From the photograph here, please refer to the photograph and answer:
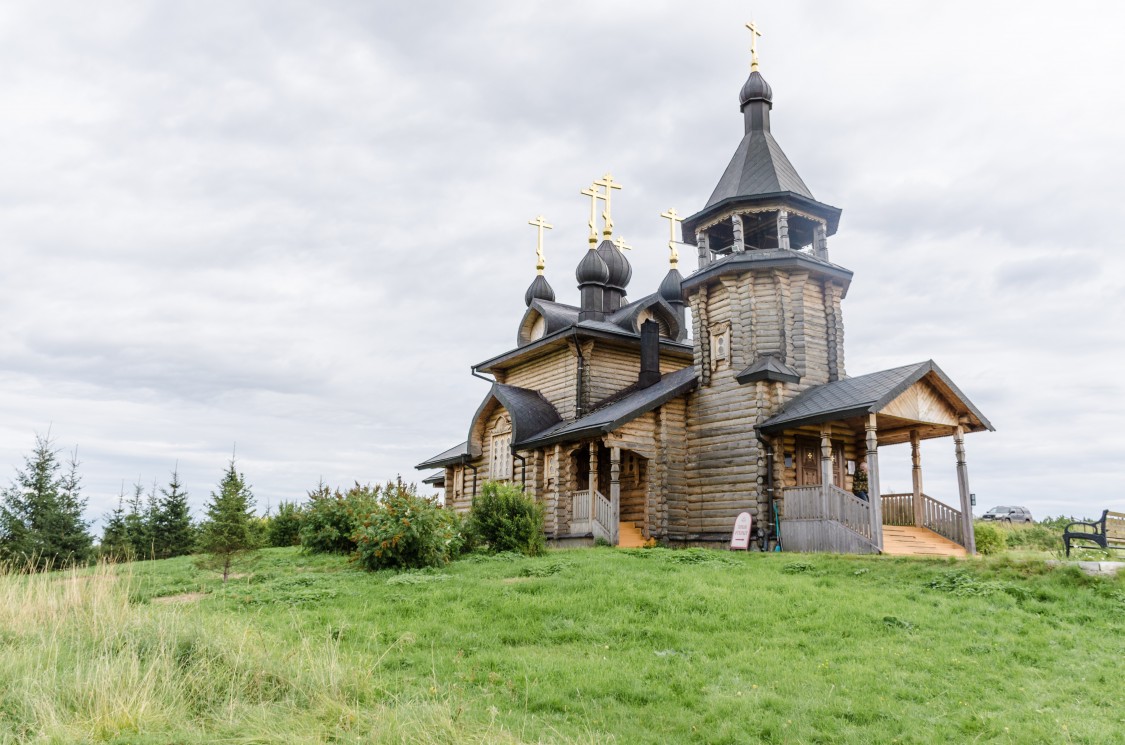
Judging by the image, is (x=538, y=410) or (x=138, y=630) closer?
(x=138, y=630)

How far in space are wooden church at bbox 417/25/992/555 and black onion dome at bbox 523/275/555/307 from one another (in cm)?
537

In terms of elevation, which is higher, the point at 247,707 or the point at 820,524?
the point at 820,524

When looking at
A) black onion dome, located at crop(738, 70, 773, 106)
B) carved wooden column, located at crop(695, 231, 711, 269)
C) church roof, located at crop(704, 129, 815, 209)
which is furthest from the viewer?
black onion dome, located at crop(738, 70, 773, 106)

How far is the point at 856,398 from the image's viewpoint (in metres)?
16.0

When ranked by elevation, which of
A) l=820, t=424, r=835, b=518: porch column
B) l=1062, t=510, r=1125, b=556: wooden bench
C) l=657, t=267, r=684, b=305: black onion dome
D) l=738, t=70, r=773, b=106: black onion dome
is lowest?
l=1062, t=510, r=1125, b=556: wooden bench

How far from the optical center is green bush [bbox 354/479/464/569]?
14.0m

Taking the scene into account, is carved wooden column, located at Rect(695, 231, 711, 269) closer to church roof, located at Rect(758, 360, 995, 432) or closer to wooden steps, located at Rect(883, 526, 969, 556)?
church roof, located at Rect(758, 360, 995, 432)

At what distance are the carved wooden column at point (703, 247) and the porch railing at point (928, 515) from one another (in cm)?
700

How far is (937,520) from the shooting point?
17453mm

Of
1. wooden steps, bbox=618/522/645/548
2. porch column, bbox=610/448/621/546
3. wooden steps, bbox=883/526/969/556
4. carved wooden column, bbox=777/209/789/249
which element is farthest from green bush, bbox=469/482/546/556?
carved wooden column, bbox=777/209/789/249

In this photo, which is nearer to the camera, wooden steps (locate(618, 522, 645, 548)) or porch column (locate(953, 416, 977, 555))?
porch column (locate(953, 416, 977, 555))

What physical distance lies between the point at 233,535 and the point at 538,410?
10489 mm

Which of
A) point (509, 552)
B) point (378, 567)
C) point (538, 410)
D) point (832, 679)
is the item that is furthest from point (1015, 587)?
point (538, 410)

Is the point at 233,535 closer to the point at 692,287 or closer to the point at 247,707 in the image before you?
the point at 247,707
